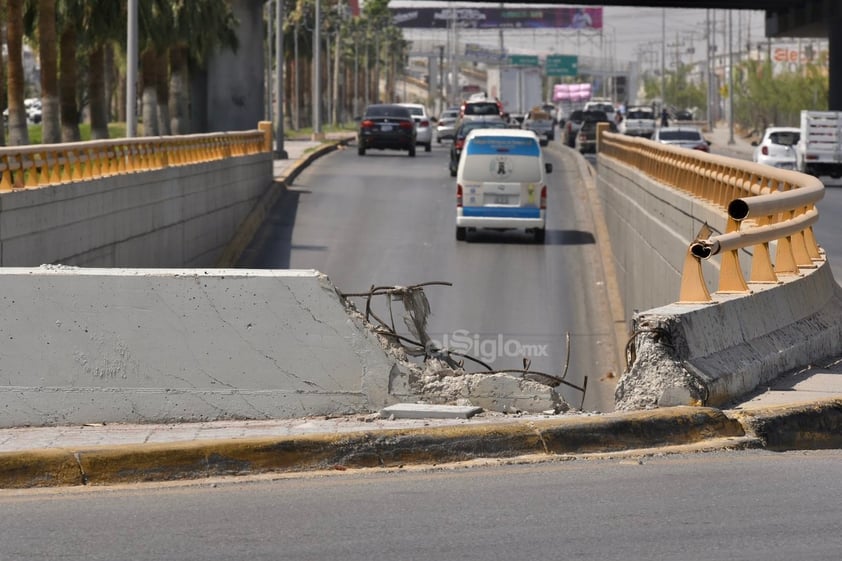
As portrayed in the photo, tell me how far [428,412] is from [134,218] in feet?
67.9

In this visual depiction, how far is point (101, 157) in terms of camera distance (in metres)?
28.5

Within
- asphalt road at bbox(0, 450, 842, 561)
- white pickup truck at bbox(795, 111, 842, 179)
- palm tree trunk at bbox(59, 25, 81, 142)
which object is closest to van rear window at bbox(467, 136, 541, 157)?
white pickup truck at bbox(795, 111, 842, 179)

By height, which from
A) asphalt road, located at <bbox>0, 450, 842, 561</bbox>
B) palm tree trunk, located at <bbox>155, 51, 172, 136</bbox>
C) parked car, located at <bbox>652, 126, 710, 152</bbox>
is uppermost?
palm tree trunk, located at <bbox>155, 51, 172, 136</bbox>

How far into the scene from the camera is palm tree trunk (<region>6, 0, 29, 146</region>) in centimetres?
4509

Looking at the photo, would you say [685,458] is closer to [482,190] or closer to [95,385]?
[95,385]

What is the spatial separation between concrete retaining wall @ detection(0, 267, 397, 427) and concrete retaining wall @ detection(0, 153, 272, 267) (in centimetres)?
1200

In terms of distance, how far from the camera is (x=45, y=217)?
918 inches

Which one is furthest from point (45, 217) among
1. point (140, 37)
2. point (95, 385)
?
point (140, 37)

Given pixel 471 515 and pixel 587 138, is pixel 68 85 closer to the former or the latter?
pixel 587 138

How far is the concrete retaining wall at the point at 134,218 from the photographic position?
22.5 metres

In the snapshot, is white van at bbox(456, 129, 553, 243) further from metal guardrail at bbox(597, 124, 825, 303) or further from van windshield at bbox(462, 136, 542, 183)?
metal guardrail at bbox(597, 124, 825, 303)

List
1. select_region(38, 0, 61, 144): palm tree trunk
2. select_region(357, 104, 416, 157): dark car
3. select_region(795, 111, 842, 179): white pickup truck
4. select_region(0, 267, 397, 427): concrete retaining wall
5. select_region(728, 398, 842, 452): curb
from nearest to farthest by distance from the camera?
select_region(728, 398, 842, 452): curb
select_region(0, 267, 397, 427): concrete retaining wall
select_region(38, 0, 61, 144): palm tree trunk
select_region(795, 111, 842, 179): white pickup truck
select_region(357, 104, 416, 157): dark car

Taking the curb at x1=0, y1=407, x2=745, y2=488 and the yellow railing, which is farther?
the yellow railing

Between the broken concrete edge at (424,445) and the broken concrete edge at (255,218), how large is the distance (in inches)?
1074
